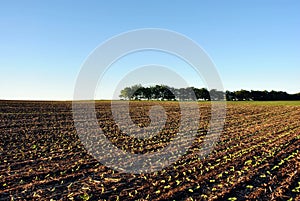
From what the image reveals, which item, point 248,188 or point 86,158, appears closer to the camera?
point 248,188

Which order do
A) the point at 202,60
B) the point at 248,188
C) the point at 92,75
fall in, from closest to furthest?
the point at 248,188
the point at 92,75
the point at 202,60

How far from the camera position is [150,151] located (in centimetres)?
1223

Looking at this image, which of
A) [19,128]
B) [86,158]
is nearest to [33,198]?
[86,158]

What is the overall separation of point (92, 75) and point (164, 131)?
7.32 m

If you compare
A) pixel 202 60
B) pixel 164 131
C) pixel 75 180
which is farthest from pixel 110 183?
pixel 164 131

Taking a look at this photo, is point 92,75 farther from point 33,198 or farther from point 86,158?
point 33,198

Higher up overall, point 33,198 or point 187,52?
point 187,52

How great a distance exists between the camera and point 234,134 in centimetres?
1658

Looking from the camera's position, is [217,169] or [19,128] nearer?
[217,169]

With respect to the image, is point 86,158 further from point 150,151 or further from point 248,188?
point 248,188

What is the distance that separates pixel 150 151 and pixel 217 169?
355 centimetres

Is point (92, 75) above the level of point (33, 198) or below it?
above

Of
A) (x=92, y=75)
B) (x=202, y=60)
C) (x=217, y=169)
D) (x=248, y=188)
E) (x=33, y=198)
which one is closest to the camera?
(x=33, y=198)

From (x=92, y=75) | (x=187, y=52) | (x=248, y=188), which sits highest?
(x=187, y=52)
